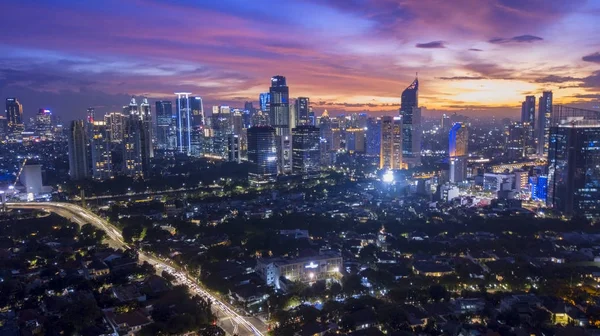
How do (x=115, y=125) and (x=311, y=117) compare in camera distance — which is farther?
(x=311, y=117)

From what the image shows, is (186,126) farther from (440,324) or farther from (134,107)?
(440,324)

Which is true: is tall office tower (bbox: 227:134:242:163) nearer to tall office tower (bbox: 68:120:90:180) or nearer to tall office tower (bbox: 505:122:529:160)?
tall office tower (bbox: 68:120:90:180)

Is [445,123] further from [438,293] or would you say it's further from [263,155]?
[438,293]

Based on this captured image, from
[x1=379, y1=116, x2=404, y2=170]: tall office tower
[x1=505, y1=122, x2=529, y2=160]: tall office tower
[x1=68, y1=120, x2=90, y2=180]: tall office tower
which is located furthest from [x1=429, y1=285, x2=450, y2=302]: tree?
[x1=505, y1=122, x2=529, y2=160]: tall office tower

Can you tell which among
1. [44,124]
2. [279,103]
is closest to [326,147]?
[279,103]

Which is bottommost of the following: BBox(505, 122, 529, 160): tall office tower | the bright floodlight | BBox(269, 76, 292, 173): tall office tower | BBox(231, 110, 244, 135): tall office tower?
the bright floodlight

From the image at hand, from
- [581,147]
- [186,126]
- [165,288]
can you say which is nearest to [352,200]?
[581,147]
